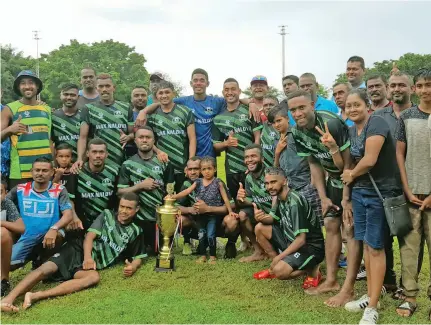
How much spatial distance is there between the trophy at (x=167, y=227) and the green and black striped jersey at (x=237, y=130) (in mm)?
1243

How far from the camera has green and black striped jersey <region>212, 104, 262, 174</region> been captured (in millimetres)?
7363

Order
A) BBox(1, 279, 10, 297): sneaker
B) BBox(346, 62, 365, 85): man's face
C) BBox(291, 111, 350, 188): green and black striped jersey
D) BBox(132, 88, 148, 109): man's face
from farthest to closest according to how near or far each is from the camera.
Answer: BBox(132, 88, 148, 109): man's face, BBox(346, 62, 365, 85): man's face, BBox(1, 279, 10, 297): sneaker, BBox(291, 111, 350, 188): green and black striped jersey

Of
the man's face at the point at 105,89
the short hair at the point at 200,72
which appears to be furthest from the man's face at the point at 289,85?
the man's face at the point at 105,89

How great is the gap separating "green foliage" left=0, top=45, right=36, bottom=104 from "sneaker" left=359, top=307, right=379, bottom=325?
3793cm

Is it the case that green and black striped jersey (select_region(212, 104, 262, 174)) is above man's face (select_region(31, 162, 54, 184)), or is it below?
above

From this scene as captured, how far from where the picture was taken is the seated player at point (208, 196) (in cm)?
694

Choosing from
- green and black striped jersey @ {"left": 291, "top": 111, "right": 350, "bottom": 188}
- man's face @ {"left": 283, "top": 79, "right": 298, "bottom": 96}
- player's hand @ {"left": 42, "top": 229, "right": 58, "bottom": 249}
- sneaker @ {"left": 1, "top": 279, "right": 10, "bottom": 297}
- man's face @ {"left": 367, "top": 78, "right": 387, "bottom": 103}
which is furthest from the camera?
man's face @ {"left": 283, "top": 79, "right": 298, "bottom": 96}

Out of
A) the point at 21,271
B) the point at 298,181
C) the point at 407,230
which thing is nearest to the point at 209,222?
the point at 298,181

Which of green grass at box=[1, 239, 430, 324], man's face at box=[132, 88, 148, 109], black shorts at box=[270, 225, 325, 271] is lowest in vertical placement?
green grass at box=[1, 239, 430, 324]

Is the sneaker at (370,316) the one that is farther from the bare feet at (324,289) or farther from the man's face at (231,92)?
the man's face at (231,92)

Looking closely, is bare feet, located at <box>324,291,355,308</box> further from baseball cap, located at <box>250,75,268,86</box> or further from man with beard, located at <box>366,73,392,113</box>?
baseball cap, located at <box>250,75,268,86</box>

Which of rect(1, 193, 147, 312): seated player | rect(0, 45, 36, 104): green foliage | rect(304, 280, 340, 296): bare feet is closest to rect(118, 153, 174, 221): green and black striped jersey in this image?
rect(1, 193, 147, 312): seated player

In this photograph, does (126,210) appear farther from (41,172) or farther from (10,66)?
(10,66)

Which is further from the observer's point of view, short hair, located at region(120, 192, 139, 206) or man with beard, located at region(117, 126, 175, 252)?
man with beard, located at region(117, 126, 175, 252)
